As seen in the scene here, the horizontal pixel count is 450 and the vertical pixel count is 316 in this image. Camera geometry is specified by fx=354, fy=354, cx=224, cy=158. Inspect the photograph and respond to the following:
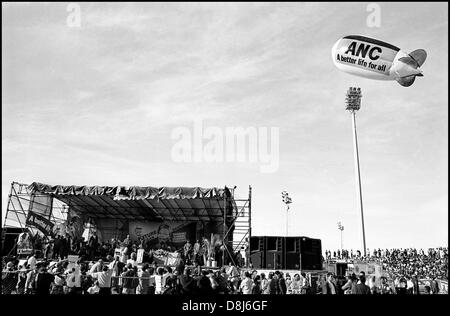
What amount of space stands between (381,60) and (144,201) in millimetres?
17272

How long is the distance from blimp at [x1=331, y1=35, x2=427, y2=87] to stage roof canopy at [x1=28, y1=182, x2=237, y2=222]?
32.2 feet

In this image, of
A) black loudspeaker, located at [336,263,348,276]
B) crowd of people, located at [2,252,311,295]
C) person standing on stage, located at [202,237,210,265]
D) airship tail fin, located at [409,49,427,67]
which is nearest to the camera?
crowd of people, located at [2,252,311,295]

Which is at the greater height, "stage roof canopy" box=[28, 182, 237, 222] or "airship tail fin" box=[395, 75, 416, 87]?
"airship tail fin" box=[395, 75, 416, 87]

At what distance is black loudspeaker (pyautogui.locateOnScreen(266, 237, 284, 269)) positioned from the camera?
1745 cm

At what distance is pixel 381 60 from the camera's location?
18.1 m

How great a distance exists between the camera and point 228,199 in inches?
846

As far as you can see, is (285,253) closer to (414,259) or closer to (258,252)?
(258,252)

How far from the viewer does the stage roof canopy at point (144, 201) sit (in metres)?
21.0

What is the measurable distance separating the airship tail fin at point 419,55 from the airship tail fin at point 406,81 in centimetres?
81

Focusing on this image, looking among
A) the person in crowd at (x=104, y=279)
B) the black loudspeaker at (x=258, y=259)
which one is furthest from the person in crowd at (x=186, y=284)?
the black loudspeaker at (x=258, y=259)

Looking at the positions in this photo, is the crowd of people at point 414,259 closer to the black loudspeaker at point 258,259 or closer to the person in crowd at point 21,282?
the black loudspeaker at point 258,259

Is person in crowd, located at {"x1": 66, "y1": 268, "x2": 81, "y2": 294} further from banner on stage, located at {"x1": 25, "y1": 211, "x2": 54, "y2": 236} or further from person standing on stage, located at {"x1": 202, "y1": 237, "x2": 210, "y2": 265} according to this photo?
banner on stage, located at {"x1": 25, "y1": 211, "x2": 54, "y2": 236}

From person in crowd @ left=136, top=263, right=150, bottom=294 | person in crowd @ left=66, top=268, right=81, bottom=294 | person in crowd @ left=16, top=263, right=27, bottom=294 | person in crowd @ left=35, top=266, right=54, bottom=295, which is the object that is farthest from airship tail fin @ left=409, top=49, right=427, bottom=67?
person in crowd @ left=16, top=263, right=27, bottom=294
